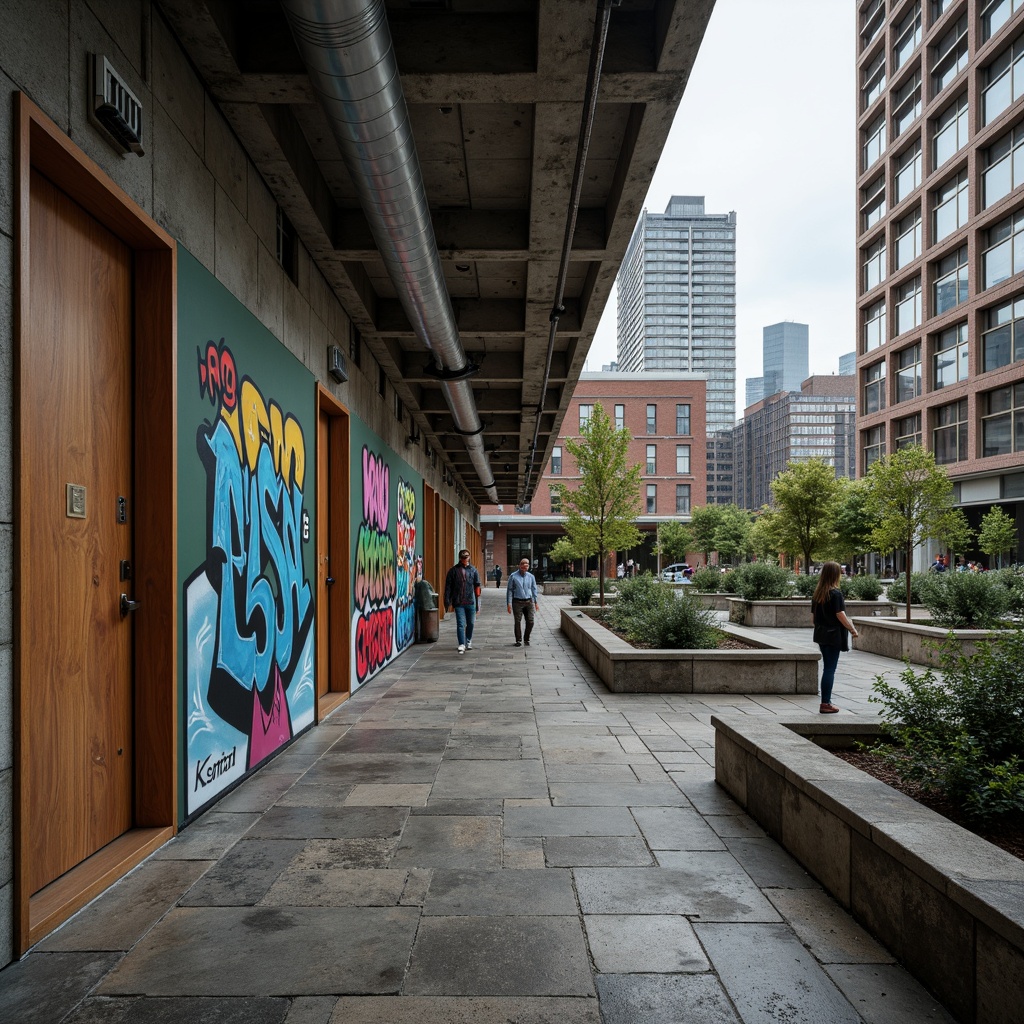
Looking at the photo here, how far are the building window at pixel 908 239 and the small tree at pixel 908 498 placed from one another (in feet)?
105

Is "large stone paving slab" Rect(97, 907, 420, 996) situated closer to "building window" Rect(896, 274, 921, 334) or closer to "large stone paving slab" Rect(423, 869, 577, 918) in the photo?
"large stone paving slab" Rect(423, 869, 577, 918)

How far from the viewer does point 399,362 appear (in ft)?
37.5

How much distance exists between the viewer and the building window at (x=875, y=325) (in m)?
45.8

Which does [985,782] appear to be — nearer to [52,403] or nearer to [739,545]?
[52,403]

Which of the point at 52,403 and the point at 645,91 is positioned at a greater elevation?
the point at 645,91

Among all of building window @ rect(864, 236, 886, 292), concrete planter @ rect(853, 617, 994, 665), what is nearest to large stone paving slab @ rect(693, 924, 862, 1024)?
concrete planter @ rect(853, 617, 994, 665)

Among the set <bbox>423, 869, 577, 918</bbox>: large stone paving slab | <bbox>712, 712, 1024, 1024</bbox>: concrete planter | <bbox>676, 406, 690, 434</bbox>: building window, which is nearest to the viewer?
<bbox>712, 712, 1024, 1024</bbox>: concrete planter

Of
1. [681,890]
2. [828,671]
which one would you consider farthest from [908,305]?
[681,890]

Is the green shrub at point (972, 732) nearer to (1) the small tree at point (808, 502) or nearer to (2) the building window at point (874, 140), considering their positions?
(1) the small tree at point (808, 502)

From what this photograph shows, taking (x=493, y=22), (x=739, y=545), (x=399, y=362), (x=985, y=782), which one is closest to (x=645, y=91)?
(x=493, y=22)

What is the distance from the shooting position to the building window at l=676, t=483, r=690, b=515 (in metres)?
57.1

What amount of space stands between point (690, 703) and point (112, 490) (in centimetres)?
680

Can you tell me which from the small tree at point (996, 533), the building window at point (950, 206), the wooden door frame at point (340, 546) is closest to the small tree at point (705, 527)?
the building window at point (950, 206)

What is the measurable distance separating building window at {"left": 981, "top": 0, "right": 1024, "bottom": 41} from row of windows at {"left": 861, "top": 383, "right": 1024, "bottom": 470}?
16.8m
